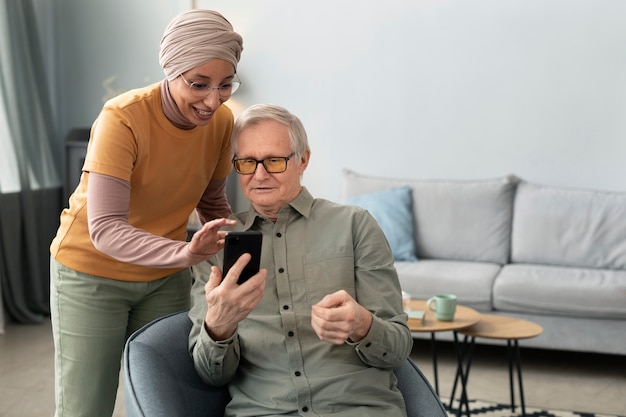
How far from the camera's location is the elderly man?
1721 mm

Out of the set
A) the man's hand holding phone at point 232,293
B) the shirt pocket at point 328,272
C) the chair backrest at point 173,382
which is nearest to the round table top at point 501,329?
the chair backrest at point 173,382

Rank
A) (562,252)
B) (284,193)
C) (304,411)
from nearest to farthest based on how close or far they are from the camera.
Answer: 1. (304,411)
2. (284,193)
3. (562,252)

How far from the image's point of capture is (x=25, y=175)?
4.74m

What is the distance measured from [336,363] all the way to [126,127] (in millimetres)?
693

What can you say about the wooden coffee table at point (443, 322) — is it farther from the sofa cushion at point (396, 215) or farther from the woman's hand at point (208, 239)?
the woman's hand at point (208, 239)

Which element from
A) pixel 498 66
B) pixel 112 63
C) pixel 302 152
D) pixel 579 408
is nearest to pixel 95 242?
pixel 302 152

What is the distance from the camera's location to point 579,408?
3.34 meters

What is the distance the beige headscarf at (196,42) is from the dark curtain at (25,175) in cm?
314

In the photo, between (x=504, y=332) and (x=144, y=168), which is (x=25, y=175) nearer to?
(x=504, y=332)

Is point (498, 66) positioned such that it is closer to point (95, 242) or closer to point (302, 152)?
point (302, 152)

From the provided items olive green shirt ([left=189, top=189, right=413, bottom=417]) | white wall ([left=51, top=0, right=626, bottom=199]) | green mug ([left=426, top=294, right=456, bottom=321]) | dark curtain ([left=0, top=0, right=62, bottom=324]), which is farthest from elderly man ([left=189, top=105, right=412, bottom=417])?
dark curtain ([left=0, top=0, right=62, bottom=324])

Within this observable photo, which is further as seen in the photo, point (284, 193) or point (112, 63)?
point (112, 63)

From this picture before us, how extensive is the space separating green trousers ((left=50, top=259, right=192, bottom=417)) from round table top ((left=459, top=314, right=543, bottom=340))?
1569mm

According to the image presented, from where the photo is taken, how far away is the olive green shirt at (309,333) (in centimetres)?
172
